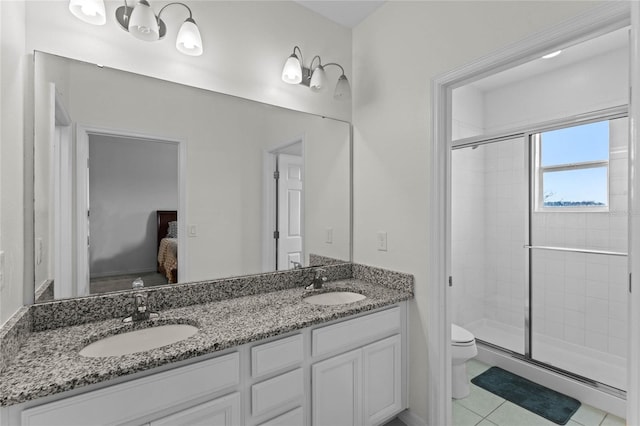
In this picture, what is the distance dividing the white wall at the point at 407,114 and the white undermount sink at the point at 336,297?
30 centimetres

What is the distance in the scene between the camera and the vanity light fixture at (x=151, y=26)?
53.7 inches

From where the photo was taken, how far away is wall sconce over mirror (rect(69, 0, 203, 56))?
1.30 metres

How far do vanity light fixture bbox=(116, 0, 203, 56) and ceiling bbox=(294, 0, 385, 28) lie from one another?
0.81 metres

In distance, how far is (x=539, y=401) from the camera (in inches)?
83.4

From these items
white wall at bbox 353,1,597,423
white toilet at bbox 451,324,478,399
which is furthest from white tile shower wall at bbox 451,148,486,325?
white wall at bbox 353,1,597,423

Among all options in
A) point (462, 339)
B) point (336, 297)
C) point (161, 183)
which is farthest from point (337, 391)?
point (161, 183)

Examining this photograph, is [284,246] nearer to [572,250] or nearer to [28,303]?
[28,303]

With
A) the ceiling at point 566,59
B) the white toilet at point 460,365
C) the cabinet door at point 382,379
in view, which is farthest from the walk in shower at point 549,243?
the cabinet door at point 382,379

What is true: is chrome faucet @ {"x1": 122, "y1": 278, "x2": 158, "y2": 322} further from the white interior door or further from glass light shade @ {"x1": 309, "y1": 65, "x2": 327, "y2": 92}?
glass light shade @ {"x1": 309, "y1": 65, "x2": 327, "y2": 92}

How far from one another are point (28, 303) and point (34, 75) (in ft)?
2.95

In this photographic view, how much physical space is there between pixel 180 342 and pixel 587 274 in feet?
10.6

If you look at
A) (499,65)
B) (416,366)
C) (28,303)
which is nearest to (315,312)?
(416,366)

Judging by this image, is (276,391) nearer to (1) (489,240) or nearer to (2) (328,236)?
(2) (328,236)

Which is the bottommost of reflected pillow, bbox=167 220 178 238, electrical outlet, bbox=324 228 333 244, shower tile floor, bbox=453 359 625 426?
shower tile floor, bbox=453 359 625 426
